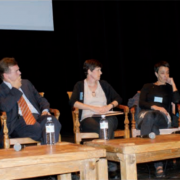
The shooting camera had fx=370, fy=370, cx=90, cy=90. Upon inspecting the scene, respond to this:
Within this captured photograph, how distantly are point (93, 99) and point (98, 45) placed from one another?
7.58 feet

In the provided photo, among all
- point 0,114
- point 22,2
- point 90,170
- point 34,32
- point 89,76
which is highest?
point 22,2

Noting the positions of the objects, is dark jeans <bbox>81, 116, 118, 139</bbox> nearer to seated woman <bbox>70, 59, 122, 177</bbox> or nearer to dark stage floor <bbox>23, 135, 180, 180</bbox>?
seated woman <bbox>70, 59, 122, 177</bbox>

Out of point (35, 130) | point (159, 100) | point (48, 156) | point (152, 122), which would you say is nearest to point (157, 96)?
point (159, 100)

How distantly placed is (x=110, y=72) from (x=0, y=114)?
3.22m

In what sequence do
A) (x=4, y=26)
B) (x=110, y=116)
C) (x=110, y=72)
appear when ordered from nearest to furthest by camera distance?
1. (x=110, y=116)
2. (x=4, y=26)
3. (x=110, y=72)

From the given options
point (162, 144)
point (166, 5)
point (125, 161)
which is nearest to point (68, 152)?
point (125, 161)

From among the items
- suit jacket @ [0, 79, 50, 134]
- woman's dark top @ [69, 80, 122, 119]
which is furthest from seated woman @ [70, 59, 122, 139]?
suit jacket @ [0, 79, 50, 134]

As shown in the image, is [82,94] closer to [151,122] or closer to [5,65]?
[151,122]

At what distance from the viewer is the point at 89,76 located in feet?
12.3

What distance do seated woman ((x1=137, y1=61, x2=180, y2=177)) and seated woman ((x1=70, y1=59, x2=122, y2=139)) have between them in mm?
283

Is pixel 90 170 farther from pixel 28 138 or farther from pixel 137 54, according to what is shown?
pixel 137 54

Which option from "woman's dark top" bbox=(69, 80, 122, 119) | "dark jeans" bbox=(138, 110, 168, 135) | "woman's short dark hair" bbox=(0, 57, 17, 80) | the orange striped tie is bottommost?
"dark jeans" bbox=(138, 110, 168, 135)

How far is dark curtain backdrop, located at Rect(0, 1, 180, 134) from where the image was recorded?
551 centimetres

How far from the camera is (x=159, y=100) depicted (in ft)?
12.6
